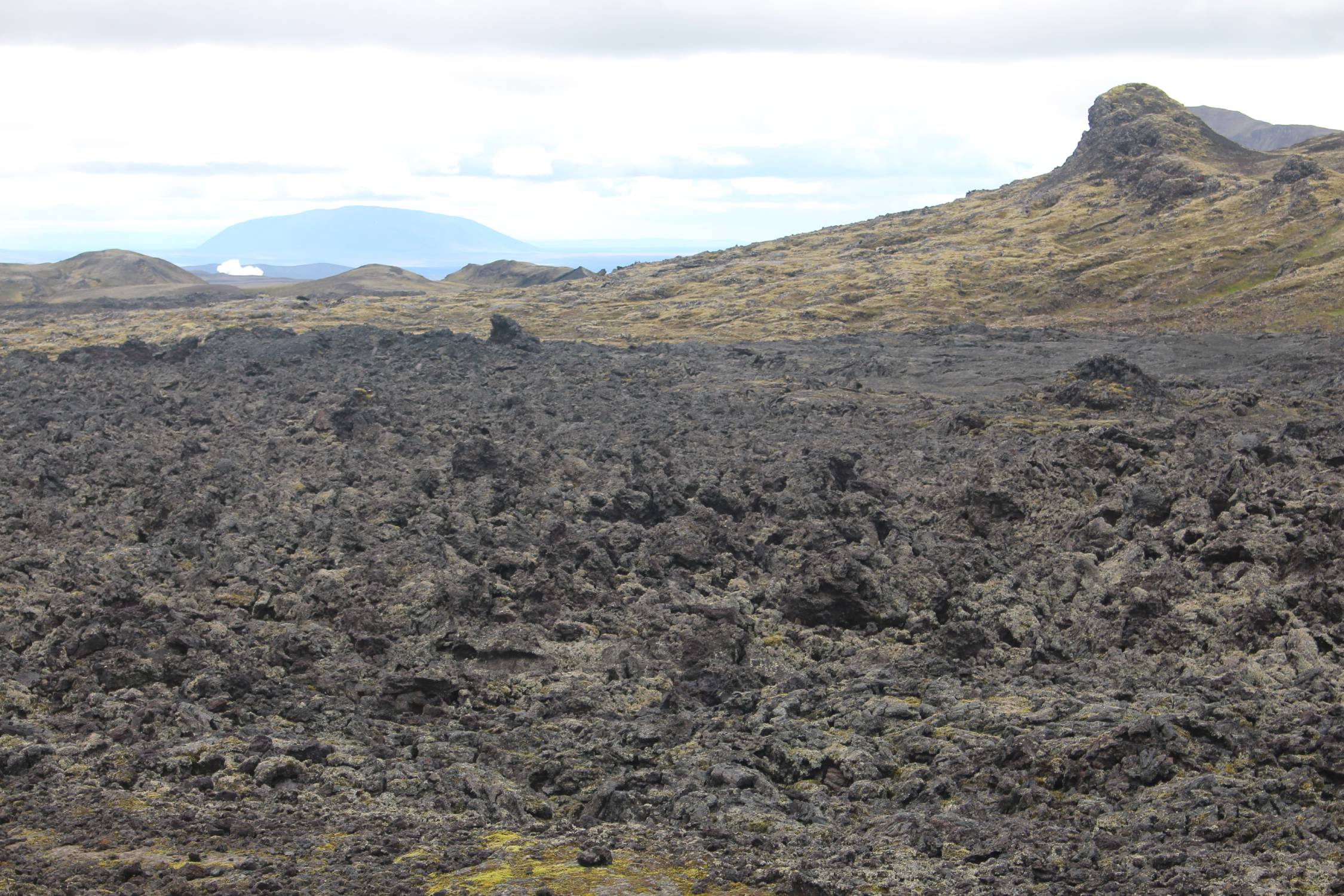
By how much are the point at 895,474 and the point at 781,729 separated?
18.5 metres

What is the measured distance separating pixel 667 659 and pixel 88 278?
157982 millimetres

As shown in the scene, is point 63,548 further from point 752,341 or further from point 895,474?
point 752,341

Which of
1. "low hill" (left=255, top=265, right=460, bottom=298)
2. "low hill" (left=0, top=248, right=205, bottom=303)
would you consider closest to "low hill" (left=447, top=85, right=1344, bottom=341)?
"low hill" (left=255, top=265, right=460, bottom=298)

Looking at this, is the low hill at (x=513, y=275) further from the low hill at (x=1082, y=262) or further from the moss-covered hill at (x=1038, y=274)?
the low hill at (x=1082, y=262)

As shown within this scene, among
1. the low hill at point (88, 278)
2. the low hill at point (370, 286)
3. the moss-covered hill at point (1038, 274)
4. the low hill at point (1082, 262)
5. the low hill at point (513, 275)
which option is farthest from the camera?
the low hill at point (513, 275)

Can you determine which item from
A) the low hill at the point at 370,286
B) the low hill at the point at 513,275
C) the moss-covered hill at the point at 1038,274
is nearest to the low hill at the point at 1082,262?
the moss-covered hill at the point at 1038,274

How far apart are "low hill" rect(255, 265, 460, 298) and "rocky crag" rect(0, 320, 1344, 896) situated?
97.9 meters

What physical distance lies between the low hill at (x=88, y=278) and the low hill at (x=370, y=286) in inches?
642

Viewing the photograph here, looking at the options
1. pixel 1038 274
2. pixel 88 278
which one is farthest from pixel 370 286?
pixel 1038 274

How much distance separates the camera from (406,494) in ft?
94.6

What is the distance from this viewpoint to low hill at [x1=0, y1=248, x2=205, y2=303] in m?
141

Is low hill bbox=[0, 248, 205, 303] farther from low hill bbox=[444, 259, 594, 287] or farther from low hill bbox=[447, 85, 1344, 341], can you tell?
low hill bbox=[447, 85, 1344, 341]

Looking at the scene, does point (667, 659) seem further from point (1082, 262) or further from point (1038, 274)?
point (1082, 262)

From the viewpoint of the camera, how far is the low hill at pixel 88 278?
14062 cm
